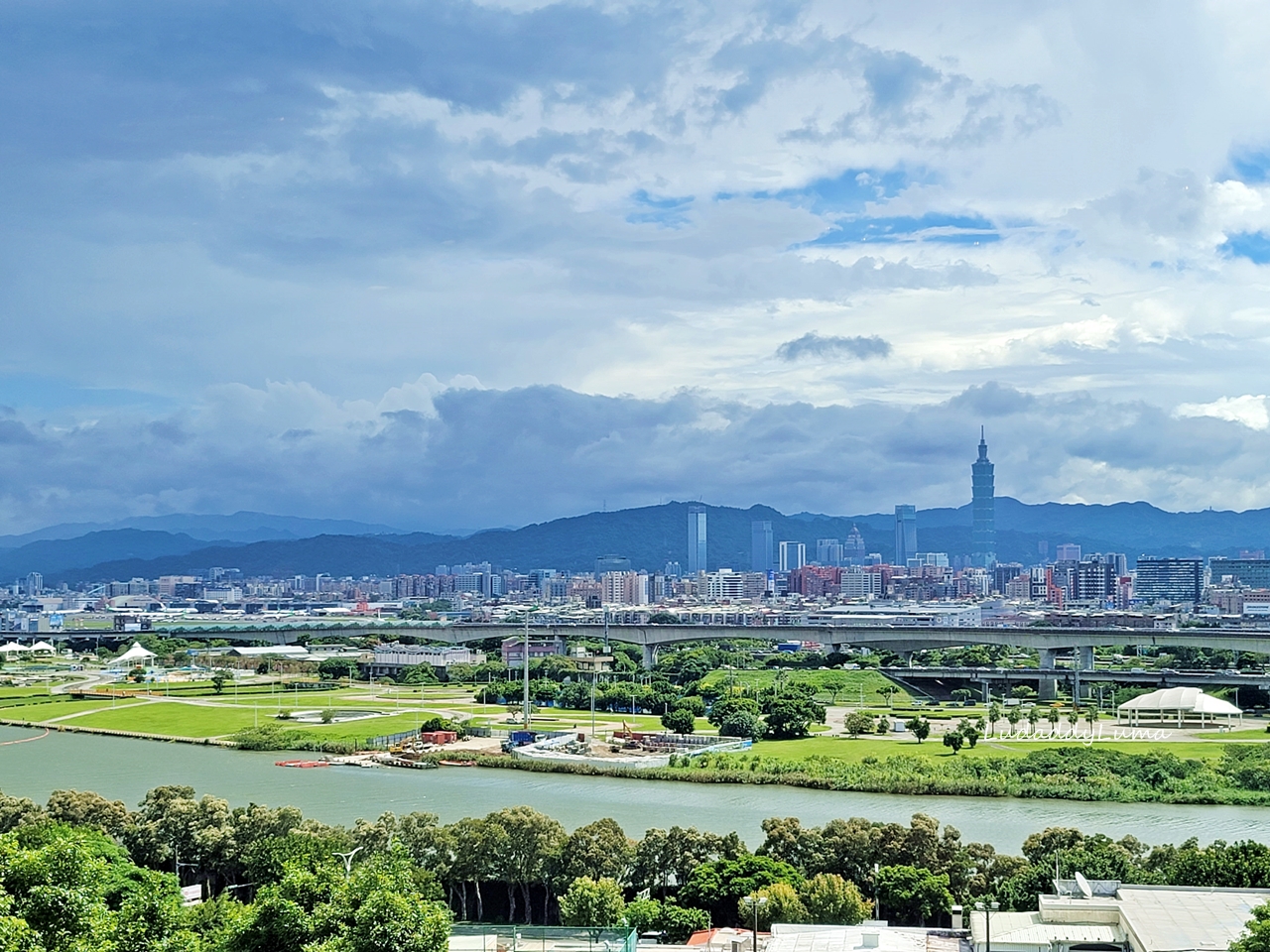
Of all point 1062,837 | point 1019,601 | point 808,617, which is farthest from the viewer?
point 1019,601

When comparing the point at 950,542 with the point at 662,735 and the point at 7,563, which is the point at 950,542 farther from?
the point at 662,735

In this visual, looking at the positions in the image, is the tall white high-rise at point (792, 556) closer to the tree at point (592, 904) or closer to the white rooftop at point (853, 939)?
the tree at point (592, 904)

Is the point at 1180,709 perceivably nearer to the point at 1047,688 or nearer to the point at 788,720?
the point at 1047,688

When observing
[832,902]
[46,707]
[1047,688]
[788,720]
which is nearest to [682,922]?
[832,902]

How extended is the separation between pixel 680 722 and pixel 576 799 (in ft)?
13.8

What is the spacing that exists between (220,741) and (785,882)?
9.85 metres

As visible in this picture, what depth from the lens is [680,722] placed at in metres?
15.8

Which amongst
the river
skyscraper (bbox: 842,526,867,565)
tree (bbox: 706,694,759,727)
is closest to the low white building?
the river

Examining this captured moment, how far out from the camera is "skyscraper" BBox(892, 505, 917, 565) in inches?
4085

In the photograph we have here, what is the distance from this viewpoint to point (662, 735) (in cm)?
1536

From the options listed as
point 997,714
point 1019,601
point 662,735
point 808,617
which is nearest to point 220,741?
point 662,735

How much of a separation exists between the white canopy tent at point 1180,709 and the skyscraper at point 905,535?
86.9 meters

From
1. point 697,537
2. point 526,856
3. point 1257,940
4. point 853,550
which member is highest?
point 697,537

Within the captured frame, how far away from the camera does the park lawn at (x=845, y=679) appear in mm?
19859
